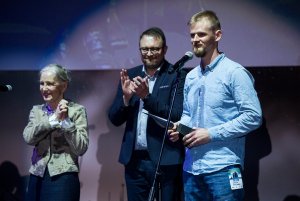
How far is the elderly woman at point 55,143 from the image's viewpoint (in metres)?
3.20

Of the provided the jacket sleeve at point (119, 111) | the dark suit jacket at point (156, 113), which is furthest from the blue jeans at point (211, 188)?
the jacket sleeve at point (119, 111)

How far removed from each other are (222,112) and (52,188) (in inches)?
50.0

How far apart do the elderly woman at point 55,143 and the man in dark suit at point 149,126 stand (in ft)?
1.05

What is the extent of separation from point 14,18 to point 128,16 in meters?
1.05

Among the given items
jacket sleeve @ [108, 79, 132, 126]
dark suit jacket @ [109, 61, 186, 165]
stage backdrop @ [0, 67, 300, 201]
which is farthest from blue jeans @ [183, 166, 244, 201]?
stage backdrop @ [0, 67, 300, 201]

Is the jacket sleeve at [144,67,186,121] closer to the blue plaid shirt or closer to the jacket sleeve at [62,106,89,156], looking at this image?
the blue plaid shirt

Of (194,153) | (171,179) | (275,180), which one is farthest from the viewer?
(275,180)

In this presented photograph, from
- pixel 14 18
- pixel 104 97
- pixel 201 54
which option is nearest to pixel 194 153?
pixel 201 54

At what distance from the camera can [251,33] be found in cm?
382

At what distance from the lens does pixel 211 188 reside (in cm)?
261

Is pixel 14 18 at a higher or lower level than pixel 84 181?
higher

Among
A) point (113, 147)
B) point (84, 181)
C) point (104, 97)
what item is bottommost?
point (84, 181)

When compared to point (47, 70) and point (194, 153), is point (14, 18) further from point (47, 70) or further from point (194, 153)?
point (194, 153)

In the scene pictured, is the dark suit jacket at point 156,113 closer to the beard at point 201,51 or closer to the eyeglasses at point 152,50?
the eyeglasses at point 152,50
